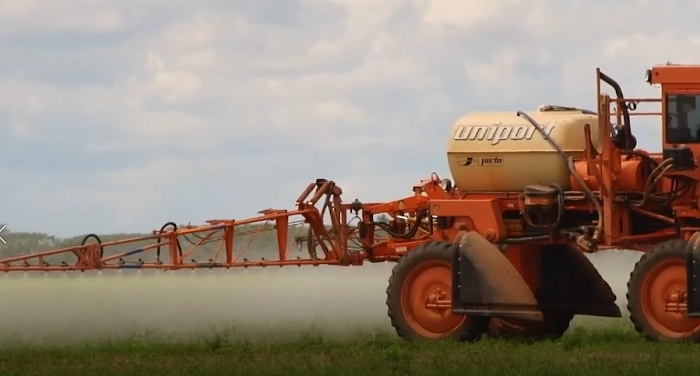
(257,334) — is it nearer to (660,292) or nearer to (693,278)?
(660,292)

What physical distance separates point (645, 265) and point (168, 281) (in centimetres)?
1430

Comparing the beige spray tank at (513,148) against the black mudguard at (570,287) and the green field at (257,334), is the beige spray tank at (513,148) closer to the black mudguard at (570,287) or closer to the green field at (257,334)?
the black mudguard at (570,287)

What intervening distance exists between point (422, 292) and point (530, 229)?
1973mm

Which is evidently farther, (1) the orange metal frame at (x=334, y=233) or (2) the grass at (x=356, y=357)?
(1) the orange metal frame at (x=334, y=233)

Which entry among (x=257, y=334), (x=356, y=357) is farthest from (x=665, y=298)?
(x=257, y=334)

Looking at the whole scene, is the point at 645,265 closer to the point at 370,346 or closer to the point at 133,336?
the point at 370,346

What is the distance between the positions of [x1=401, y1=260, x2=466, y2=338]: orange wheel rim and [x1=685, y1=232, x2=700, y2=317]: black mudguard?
408cm


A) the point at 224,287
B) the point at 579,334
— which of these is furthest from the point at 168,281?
the point at 579,334

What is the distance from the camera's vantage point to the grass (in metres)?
24.4

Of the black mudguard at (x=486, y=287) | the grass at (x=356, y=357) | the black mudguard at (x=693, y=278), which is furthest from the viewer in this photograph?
the black mudguard at (x=486, y=287)

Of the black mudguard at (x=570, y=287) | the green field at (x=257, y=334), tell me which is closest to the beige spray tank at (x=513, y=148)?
the black mudguard at (x=570, y=287)

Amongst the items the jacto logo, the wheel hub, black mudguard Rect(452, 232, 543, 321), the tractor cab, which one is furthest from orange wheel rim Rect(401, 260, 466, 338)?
the tractor cab

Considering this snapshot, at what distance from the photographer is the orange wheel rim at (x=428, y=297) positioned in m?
30.9

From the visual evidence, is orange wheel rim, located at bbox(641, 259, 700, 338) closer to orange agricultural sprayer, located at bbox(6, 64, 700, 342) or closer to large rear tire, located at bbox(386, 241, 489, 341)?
orange agricultural sprayer, located at bbox(6, 64, 700, 342)
